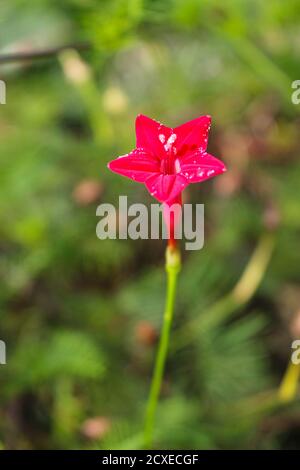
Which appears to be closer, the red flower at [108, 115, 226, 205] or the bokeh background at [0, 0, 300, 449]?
the red flower at [108, 115, 226, 205]

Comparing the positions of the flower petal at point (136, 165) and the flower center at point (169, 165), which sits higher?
the flower center at point (169, 165)

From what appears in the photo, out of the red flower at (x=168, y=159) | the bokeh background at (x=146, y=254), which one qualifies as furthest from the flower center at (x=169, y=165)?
the bokeh background at (x=146, y=254)

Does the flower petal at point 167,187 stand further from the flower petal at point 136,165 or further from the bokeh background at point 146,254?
the bokeh background at point 146,254

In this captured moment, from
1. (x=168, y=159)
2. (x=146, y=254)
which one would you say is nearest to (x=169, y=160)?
(x=168, y=159)

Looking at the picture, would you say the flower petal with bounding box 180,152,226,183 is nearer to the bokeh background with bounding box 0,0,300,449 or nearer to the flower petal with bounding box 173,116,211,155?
the flower petal with bounding box 173,116,211,155

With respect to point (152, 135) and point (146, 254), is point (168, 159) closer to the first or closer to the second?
point (152, 135)

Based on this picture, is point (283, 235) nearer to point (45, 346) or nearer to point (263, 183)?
point (263, 183)

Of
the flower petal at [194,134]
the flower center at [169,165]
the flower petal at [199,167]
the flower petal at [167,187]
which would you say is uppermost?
the flower petal at [194,134]

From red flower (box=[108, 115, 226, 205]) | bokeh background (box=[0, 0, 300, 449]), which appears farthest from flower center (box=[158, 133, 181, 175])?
bokeh background (box=[0, 0, 300, 449])

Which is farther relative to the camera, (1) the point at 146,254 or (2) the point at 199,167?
(1) the point at 146,254
